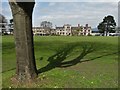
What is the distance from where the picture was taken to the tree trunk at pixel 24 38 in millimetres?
8938

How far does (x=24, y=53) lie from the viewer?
9.09 m

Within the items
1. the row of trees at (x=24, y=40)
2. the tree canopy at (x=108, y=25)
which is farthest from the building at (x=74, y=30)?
the row of trees at (x=24, y=40)

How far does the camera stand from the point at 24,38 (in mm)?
9039

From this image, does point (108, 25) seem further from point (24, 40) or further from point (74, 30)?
point (24, 40)

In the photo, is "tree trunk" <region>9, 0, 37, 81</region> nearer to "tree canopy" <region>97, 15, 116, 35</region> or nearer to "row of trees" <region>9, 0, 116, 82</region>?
"row of trees" <region>9, 0, 116, 82</region>

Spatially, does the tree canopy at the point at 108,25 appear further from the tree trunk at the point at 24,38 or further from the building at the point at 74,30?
the tree trunk at the point at 24,38

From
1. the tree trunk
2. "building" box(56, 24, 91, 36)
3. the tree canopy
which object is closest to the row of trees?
the tree trunk

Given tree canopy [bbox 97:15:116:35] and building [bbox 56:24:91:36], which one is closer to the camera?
tree canopy [bbox 97:15:116:35]

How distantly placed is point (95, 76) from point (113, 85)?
5.14 ft

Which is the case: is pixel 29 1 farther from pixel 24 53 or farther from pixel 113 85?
pixel 113 85

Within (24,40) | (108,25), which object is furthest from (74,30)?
(24,40)

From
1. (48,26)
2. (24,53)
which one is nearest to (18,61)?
(24,53)

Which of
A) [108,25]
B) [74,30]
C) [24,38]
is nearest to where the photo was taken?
[24,38]

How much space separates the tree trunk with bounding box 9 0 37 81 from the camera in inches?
Answer: 352
